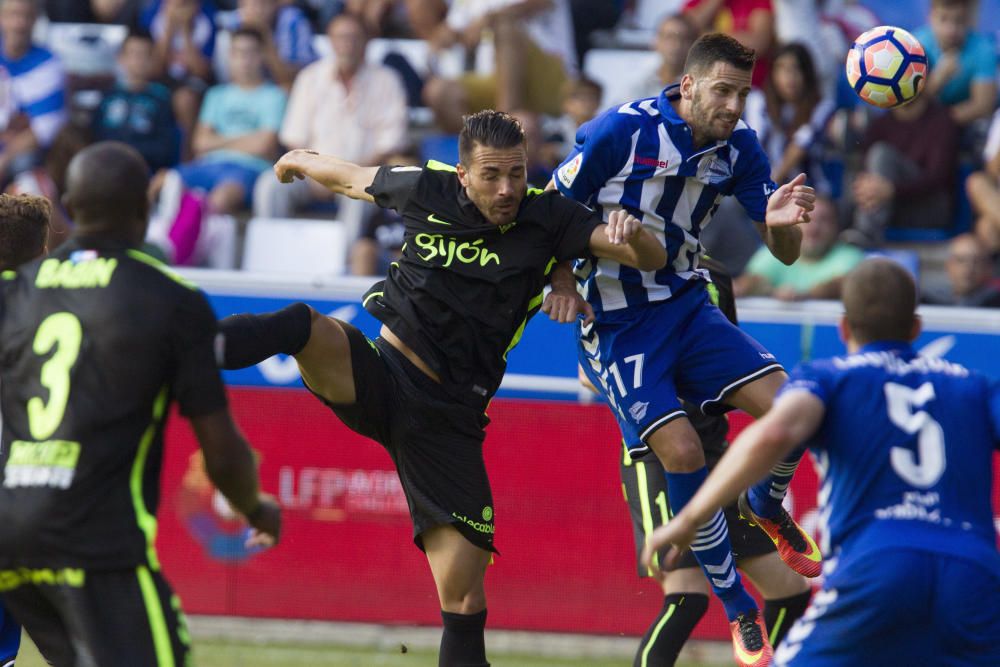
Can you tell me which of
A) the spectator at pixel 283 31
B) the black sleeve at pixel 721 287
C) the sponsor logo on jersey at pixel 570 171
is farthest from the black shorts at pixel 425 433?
the spectator at pixel 283 31

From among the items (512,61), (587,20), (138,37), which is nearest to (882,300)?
(512,61)

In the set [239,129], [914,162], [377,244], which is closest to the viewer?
[377,244]

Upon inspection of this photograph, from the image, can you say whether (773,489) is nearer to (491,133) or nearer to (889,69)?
(889,69)

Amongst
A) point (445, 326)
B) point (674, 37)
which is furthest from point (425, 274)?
point (674, 37)

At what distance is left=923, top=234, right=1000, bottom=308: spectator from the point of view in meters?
10.6

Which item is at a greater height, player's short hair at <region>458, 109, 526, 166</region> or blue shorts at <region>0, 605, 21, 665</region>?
player's short hair at <region>458, 109, 526, 166</region>

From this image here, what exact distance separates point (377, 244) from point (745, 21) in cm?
372

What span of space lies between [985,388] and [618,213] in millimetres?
1908

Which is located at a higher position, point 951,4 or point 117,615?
point 951,4

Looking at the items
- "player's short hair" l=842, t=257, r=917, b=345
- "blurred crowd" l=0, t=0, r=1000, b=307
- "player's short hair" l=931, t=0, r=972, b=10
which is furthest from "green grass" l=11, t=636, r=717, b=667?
"player's short hair" l=931, t=0, r=972, b=10

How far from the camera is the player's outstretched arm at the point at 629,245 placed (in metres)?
6.32

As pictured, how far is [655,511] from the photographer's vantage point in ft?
24.2

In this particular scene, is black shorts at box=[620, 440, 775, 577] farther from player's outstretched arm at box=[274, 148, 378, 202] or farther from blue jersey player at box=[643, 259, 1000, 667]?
blue jersey player at box=[643, 259, 1000, 667]

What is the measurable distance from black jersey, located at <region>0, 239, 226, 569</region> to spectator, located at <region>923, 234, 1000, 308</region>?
729 cm
